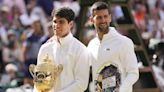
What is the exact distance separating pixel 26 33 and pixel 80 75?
698 cm

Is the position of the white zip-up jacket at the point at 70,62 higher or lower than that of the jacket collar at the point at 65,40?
lower

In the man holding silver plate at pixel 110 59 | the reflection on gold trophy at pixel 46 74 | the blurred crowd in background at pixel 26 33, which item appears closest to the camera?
the reflection on gold trophy at pixel 46 74

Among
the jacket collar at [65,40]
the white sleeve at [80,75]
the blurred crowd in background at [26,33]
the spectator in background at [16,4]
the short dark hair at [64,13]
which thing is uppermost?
the spectator in background at [16,4]

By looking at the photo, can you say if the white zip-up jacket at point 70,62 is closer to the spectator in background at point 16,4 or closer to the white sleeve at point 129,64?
the white sleeve at point 129,64

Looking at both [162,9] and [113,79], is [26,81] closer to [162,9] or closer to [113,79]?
[113,79]

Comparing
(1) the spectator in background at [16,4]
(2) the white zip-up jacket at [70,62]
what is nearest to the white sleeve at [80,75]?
(2) the white zip-up jacket at [70,62]

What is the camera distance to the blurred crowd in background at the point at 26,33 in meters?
11.1

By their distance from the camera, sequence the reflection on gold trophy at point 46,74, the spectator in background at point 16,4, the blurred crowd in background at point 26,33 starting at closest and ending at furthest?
the reflection on gold trophy at point 46,74
the blurred crowd in background at point 26,33
the spectator in background at point 16,4

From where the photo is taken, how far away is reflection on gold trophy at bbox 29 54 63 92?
5422mm

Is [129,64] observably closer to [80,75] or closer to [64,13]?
[80,75]

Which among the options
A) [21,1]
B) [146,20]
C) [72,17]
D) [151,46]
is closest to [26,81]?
→ [151,46]

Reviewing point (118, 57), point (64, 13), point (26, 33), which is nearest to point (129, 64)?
point (118, 57)

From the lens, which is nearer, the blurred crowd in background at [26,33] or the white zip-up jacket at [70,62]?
the white zip-up jacket at [70,62]

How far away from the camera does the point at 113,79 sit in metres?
5.55
